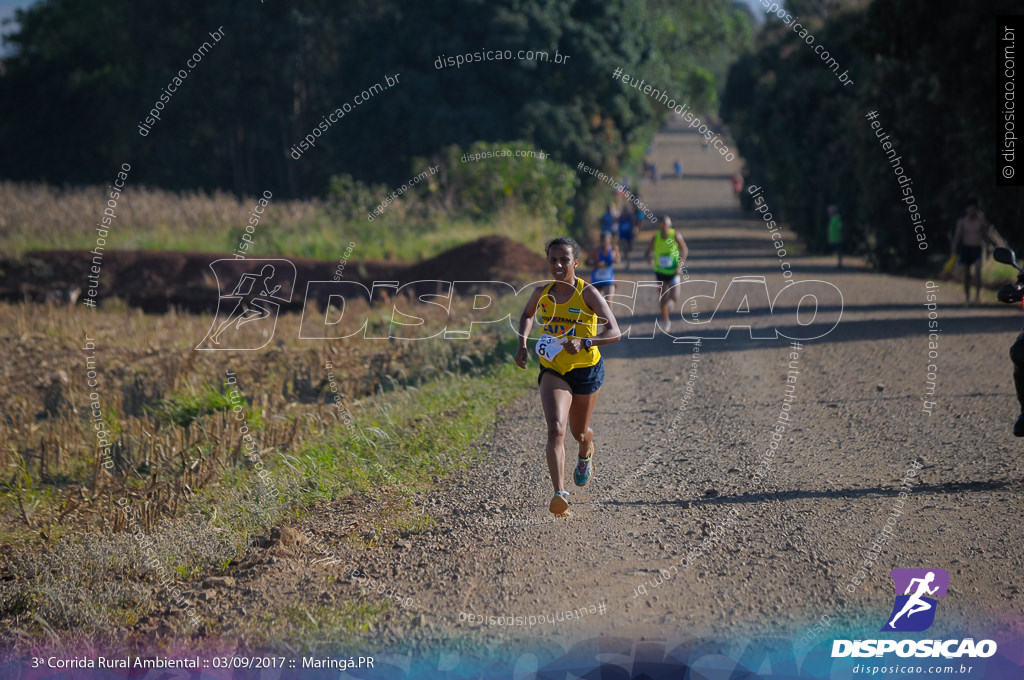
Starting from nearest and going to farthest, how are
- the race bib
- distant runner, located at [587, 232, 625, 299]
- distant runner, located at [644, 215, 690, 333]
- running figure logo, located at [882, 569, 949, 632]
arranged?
running figure logo, located at [882, 569, 949, 632], the race bib, distant runner, located at [587, 232, 625, 299], distant runner, located at [644, 215, 690, 333]

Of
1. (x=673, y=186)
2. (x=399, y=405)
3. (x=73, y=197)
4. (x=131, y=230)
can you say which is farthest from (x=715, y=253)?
A: (x=673, y=186)

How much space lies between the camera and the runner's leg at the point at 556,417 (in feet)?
20.8

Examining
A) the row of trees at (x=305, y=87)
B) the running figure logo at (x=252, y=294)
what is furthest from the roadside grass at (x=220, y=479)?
the row of trees at (x=305, y=87)

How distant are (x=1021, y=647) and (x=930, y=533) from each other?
1503mm

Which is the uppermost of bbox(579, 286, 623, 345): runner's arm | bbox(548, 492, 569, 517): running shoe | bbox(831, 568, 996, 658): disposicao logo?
bbox(579, 286, 623, 345): runner's arm

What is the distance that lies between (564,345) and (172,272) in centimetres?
2066

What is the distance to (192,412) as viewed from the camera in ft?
37.7

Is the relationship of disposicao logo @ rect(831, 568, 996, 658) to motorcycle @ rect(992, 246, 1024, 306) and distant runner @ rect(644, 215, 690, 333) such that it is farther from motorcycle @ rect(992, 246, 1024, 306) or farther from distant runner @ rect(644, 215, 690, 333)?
distant runner @ rect(644, 215, 690, 333)

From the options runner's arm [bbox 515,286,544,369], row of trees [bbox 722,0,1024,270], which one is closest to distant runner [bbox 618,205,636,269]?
row of trees [bbox 722,0,1024,270]

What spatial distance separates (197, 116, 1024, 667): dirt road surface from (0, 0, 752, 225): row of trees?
2372 centimetres

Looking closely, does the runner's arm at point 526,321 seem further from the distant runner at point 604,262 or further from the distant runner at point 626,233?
the distant runner at point 626,233

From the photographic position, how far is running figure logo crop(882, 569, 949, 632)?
487 cm

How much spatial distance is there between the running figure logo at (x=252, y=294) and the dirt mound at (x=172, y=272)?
0.11m

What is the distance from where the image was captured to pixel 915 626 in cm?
484
